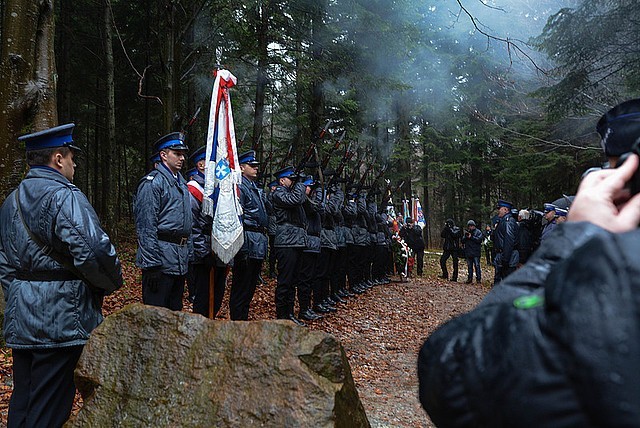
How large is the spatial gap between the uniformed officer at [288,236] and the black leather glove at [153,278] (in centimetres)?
302

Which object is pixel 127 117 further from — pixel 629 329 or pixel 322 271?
pixel 629 329

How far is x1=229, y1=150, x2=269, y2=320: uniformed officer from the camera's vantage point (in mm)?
6828

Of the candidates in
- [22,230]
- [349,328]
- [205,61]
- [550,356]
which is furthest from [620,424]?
[205,61]

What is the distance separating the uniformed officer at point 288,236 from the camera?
7.91m

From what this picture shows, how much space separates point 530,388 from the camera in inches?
33.5

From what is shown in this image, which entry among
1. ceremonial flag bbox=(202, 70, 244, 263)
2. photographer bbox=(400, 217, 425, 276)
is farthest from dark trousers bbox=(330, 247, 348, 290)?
photographer bbox=(400, 217, 425, 276)

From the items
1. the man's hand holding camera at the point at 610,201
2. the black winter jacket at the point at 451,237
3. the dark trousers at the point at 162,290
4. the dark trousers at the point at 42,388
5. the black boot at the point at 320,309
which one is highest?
the man's hand holding camera at the point at 610,201

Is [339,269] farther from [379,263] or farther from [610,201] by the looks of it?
[610,201]

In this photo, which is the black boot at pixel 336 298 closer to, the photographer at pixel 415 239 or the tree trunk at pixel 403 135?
the photographer at pixel 415 239

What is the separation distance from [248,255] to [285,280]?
1.18 m

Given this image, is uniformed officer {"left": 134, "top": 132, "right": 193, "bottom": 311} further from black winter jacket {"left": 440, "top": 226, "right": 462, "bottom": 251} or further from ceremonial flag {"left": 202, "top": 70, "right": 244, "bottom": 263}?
black winter jacket {"left": 440, "top": 226, "right": 462, "bottom": 251}

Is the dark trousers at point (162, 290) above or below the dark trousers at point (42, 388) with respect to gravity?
above

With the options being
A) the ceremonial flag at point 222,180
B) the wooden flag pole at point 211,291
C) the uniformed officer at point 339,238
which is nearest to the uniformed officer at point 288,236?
the wooden flag pole at point 211,291

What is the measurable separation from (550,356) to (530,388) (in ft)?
0.23
